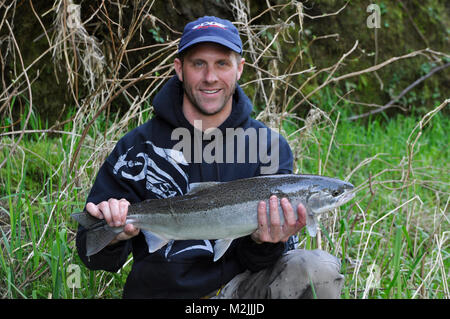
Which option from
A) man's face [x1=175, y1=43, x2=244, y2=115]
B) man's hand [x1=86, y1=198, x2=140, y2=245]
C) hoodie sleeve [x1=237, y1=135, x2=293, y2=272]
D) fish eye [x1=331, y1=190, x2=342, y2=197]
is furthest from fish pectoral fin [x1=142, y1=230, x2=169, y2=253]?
fish eye [x1=331, y1=190, x2=342, y2=197]

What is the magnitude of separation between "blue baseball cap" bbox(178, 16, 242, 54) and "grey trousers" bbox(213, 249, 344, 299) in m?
1.30

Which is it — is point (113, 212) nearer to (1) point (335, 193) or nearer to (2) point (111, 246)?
(2) point (111, 246)

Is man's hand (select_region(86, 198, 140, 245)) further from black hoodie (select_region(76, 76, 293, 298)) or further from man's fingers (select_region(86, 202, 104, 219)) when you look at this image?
black hoodie (select_region(76, 76, 293, 298))

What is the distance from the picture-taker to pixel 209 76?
3.17 meters

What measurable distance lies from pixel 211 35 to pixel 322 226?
1.52 metres

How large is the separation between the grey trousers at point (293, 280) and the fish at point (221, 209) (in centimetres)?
27

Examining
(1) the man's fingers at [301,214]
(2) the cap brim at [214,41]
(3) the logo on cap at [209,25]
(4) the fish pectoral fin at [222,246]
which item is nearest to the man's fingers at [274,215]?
(1) the man's fingers at [301,214]

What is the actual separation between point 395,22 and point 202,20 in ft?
15.2

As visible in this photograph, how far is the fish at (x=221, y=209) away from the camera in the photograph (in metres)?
2.71

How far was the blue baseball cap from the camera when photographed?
3.19 m

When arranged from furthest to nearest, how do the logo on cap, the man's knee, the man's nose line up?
1. the logo on cap
2. the man's nose
3. the man's knee

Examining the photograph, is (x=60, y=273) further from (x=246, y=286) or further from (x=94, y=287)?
(x=246, y=286)

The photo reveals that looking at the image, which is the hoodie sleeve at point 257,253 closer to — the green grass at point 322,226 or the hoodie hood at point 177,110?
the green grass at point 322,226

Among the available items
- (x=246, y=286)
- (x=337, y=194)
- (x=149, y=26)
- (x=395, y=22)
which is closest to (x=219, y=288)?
(x=246, y=286)
